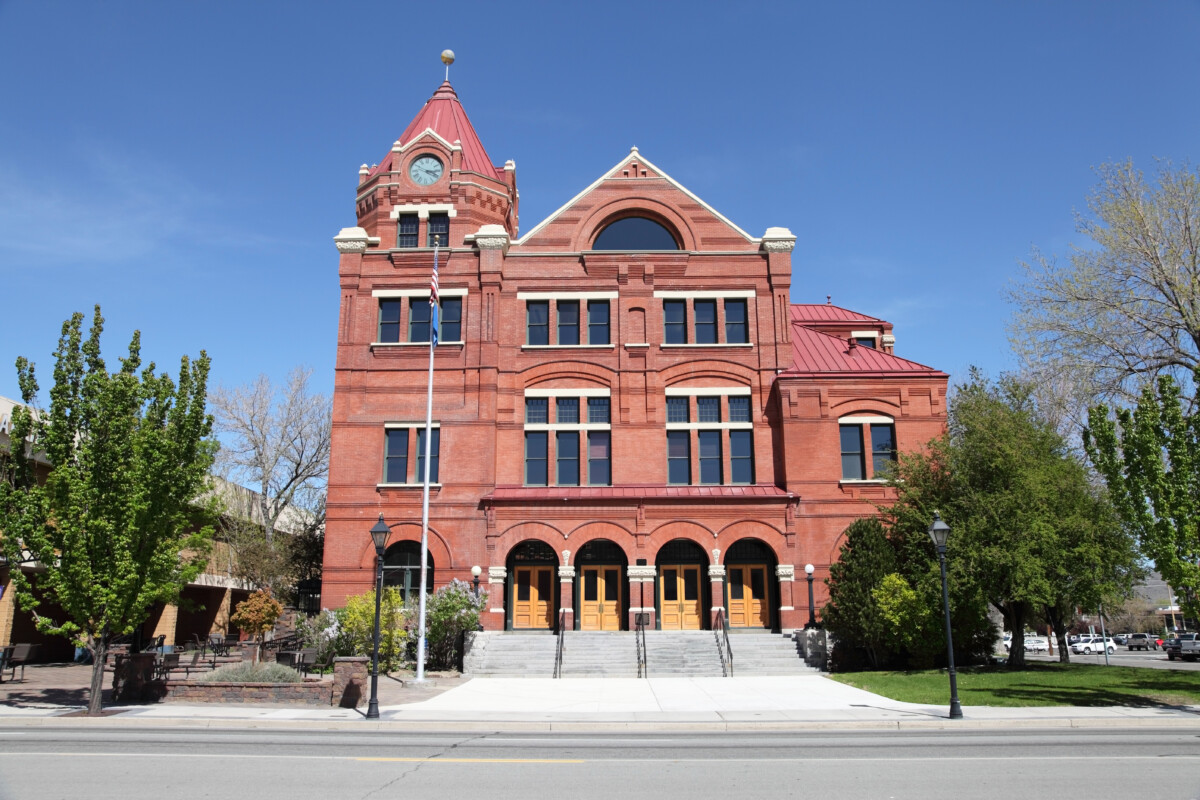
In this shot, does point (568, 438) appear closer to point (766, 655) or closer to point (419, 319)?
point (419, 319)

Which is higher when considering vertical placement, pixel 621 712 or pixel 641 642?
pixel 641 642

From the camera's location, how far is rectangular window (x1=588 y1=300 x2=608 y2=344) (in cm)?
3634

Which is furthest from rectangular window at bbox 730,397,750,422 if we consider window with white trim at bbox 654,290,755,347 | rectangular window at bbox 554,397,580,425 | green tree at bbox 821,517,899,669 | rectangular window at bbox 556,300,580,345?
green tree at bbox 821,517,899,669

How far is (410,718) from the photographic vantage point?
58.1 ft

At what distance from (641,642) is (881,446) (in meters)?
12.9

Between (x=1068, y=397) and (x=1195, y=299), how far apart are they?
49.3 feet

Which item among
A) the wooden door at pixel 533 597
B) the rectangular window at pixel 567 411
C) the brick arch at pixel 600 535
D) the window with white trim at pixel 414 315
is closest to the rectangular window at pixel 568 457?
the rectangular window at pixel 567 411

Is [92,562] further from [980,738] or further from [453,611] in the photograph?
[980,738]

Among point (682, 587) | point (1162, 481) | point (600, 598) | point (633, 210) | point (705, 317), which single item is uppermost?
point (633, 210)

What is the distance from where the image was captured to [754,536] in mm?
32875

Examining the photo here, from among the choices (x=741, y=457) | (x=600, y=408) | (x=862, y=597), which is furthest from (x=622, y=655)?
(x=600, y=408)

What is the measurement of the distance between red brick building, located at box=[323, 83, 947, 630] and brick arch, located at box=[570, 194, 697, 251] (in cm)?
10

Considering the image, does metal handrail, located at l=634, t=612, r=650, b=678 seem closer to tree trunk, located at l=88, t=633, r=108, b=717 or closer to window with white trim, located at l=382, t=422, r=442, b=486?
window with white trim, located at l=382, t=422, r=442, b=486

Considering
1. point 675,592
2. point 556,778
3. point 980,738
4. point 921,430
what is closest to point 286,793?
point 556,778
